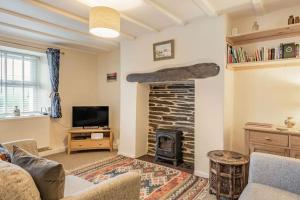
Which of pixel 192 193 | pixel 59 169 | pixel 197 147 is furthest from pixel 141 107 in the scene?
pixel 59 169

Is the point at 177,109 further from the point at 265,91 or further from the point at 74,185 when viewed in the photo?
the point at 74,185

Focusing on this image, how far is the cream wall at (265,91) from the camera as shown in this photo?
2.69 meters

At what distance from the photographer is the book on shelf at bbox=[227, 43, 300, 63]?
2.46 m

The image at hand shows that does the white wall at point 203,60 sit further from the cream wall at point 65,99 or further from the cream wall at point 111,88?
the cream wall at point 65,99

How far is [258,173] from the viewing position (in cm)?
188

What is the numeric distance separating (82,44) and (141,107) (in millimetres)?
1916

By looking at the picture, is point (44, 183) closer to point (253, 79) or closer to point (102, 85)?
point (253, 79)

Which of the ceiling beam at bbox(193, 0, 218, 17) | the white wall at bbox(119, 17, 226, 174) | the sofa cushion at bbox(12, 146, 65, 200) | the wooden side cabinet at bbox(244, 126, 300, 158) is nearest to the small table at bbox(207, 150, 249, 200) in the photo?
the wooden side cabinet at bbox(244, 126, 300, 158)

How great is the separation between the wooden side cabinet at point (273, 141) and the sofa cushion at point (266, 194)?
0.77 meters

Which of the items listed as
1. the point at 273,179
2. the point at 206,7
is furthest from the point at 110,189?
the point at 206,7

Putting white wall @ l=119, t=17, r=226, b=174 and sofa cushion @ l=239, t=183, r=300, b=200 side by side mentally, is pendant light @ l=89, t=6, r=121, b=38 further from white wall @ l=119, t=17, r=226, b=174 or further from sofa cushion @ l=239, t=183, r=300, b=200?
sofa cushion @ l=239, t=183, r=300, b=200

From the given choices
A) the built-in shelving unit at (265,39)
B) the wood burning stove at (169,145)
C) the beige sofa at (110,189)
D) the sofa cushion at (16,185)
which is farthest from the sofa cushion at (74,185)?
the built-in shelving unit at (265,39)

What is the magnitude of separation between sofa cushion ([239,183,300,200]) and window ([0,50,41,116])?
4.27m

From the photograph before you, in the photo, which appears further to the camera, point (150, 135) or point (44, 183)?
point (150, 135)
